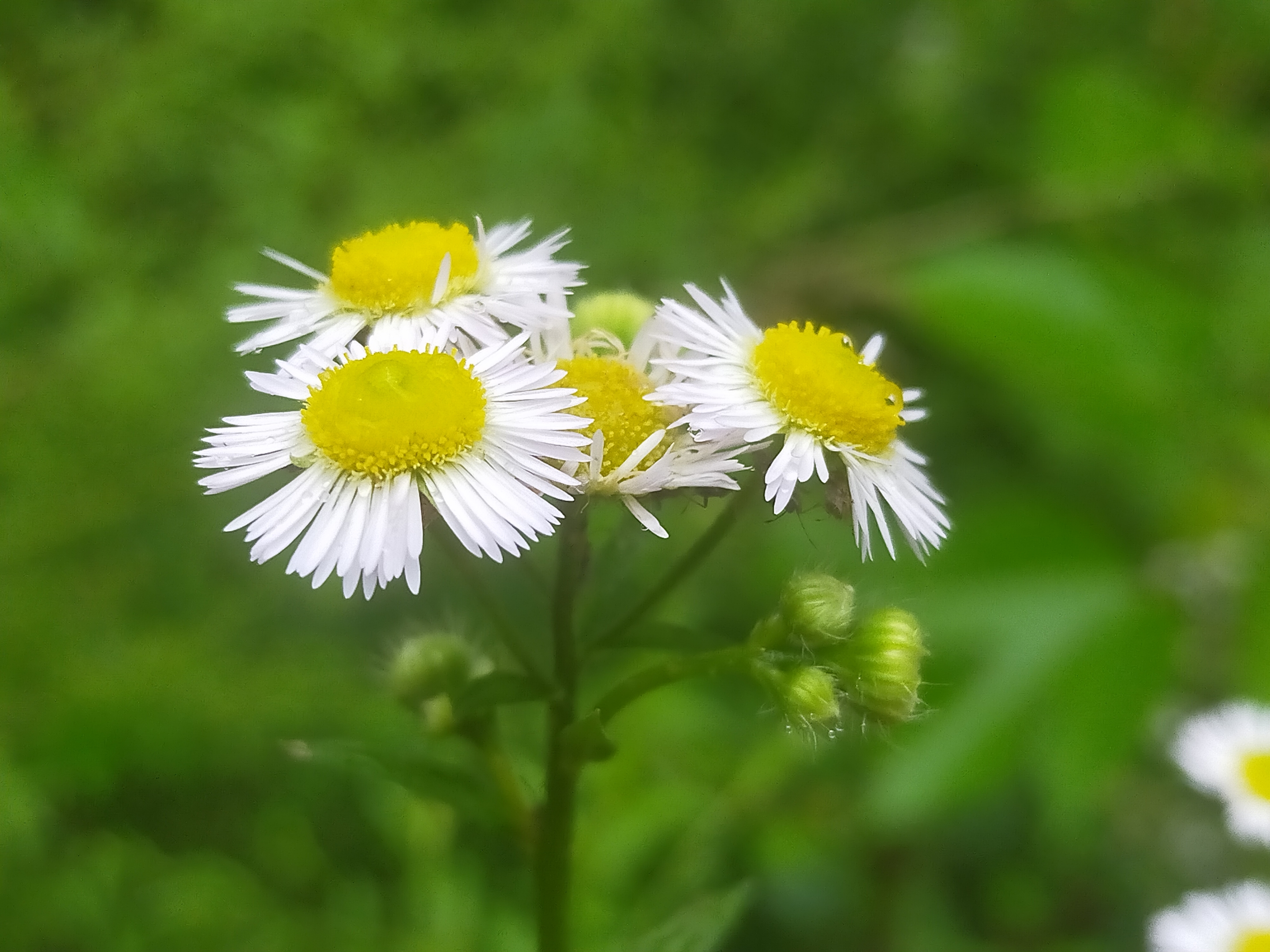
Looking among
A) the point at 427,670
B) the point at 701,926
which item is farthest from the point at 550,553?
the point at 701,926

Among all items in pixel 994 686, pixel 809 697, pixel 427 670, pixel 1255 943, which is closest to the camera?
pixel 809 697

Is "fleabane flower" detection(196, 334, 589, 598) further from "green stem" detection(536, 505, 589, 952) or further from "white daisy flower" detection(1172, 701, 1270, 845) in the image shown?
"white daisy flower" detection(1172, 701, 1270, 845)

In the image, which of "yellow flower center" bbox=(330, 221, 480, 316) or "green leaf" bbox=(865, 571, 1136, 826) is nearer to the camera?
"yellow flower center" bbox=(330, 221, 480, 316)

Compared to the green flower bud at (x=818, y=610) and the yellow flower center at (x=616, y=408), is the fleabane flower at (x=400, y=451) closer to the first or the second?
the yellow flower center at (x=616, y=408)

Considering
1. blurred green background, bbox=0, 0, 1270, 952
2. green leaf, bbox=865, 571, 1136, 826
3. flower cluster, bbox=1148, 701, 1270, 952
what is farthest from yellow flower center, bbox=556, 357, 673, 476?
flower cluster, bbox=1148, 701, 1270, 952

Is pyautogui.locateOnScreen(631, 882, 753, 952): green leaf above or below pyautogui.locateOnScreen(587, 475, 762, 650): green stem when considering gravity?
below

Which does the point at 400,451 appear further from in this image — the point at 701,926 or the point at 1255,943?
the point at 1255,943

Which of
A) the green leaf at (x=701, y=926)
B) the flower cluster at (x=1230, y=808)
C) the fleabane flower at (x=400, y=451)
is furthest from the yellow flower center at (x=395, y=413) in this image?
the flower cluster at (x=1230, y=808)

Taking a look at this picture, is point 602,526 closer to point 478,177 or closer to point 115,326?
point 115,326
